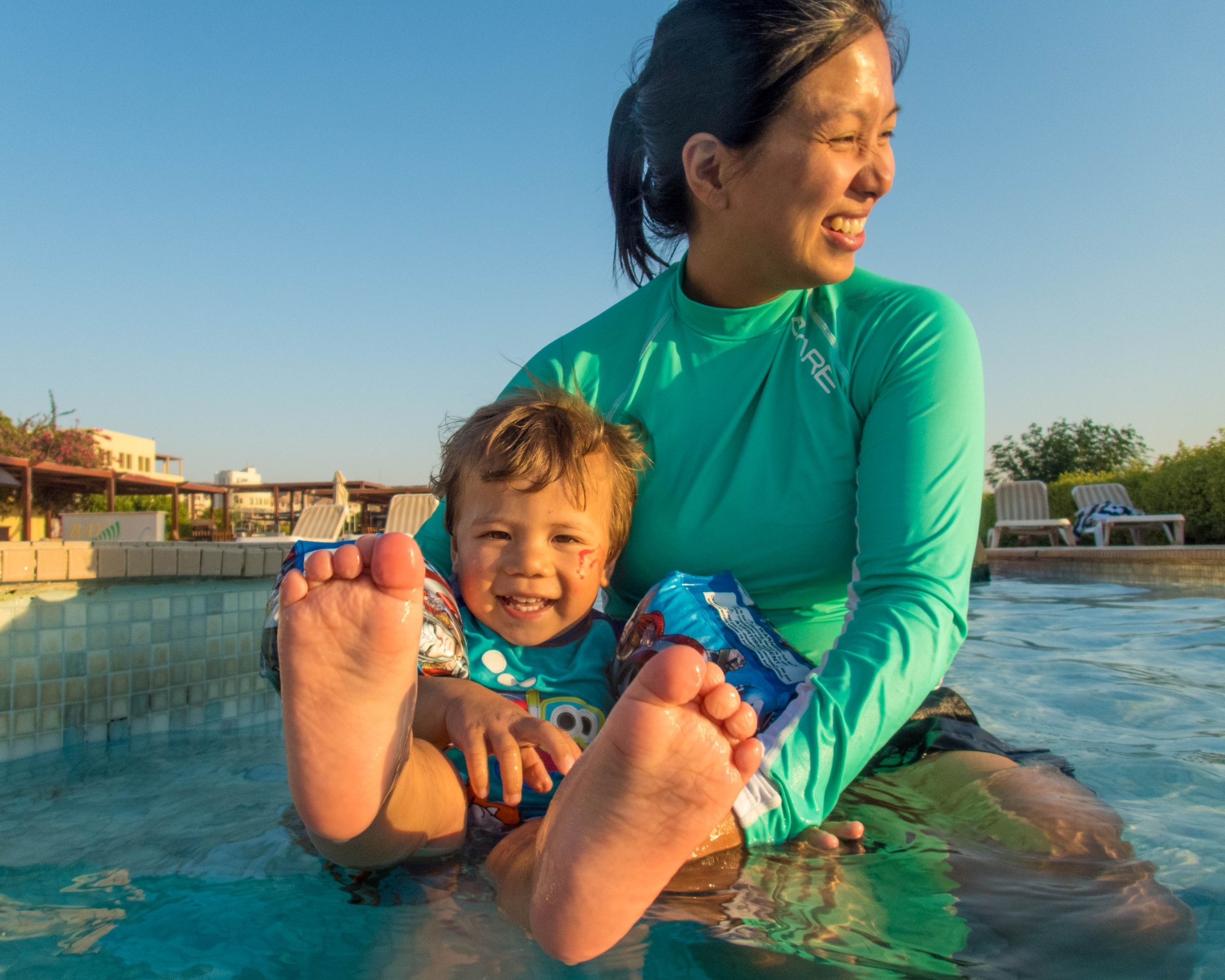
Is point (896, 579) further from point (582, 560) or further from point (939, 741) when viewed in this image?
point (582, 560)

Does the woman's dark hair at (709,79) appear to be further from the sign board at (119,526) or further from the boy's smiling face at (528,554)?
the sign board at (119,526)

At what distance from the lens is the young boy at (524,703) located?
959 millimetres

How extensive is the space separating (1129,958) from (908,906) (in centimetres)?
29

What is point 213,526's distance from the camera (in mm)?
19469

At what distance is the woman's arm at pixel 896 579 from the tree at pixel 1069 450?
24913 millimetres

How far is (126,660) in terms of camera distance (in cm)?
279

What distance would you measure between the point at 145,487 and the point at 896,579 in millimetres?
18280

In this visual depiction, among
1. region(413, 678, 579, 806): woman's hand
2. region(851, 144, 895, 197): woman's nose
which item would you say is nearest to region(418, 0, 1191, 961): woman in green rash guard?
region(851, 144, 895, 197): woman's nose

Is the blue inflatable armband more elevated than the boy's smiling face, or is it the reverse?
the boy's smiling face

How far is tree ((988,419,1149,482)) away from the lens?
24906 millimetres

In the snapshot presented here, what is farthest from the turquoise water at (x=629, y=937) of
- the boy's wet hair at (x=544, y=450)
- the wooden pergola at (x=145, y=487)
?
the wooden pergola at (x=145, y=487)

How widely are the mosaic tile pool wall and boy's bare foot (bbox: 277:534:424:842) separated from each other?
1845 millimetres

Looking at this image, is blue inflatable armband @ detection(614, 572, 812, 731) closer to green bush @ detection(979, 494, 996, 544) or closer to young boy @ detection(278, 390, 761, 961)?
young boy @ detection(278, 390, 761, 961)

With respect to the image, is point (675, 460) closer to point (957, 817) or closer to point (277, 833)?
point (957, 817)
